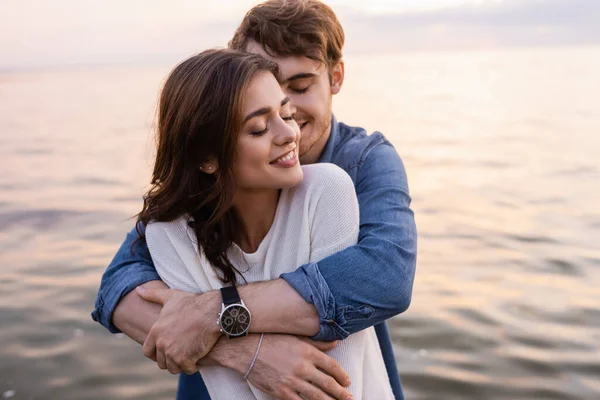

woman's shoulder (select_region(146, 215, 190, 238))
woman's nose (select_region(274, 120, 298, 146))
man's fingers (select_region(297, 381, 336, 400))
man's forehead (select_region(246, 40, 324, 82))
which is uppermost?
man's forehead (select_region(246, 40, 324, 82))

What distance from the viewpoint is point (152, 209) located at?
2.38 meters

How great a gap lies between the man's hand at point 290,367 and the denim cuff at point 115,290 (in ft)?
1.44

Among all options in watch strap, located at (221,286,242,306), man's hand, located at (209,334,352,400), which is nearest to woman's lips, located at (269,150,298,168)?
watch strap, located at (221,286,242,306)

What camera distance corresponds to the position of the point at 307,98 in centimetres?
289

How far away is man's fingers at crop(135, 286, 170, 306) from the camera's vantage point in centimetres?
227

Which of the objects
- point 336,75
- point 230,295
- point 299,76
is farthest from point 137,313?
point 336,75

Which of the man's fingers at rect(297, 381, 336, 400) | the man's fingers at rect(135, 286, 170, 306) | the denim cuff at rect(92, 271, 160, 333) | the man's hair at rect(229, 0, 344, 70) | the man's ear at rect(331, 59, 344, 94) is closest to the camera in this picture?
the man's fingers at rect(297, 381, 336, 400)

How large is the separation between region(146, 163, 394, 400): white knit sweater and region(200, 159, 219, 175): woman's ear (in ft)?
0.61

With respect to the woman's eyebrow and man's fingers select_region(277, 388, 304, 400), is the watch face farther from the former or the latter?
the woman's eyebrow

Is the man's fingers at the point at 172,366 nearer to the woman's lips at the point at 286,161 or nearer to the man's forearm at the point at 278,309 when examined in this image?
the man's forearm at the point at 278,309

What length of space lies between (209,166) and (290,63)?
74cm

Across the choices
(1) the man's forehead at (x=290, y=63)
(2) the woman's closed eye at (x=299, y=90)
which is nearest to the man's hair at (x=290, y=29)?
(1) the man's forehead at (x=290, y=63)

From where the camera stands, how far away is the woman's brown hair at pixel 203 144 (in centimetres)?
219

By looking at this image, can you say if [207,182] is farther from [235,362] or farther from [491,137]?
[491,137]
